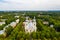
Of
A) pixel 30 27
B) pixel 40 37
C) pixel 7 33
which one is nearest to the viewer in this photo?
pixel 40 37

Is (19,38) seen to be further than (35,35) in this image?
No

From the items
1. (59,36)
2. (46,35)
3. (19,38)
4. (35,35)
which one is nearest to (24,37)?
(19,38)

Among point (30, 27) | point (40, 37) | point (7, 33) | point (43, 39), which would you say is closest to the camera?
point (43, 39)

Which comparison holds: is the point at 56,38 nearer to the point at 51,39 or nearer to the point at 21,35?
the point at 51,39

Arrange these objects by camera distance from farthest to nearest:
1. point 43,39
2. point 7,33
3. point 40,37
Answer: point 7,33 < point 40,37 < point 43,39

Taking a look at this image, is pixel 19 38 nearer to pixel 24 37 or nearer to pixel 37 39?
pixel 24 37

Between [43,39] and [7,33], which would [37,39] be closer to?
[43,39]

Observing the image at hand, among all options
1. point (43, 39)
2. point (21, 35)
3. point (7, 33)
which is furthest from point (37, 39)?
point (7, 33)

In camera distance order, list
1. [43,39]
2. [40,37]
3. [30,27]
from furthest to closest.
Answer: [30,27], [40,37], [43,39]

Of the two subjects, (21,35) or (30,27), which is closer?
(21,35)
